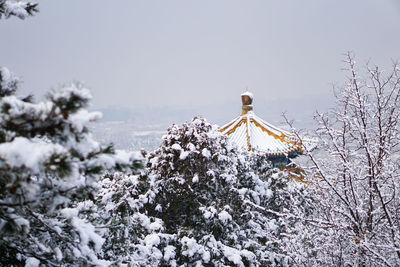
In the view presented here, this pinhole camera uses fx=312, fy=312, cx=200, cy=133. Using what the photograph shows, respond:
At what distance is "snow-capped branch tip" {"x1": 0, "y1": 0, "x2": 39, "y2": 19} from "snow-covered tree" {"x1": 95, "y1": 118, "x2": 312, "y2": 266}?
10.2 feet

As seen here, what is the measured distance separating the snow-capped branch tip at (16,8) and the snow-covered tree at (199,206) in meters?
3.11

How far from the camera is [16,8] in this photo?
9.53ft

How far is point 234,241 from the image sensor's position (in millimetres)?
5996

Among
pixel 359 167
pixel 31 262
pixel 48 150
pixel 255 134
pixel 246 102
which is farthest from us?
pixel 246 102

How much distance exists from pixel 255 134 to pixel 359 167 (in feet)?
29.5

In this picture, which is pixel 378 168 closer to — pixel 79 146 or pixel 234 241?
pixel 234 241

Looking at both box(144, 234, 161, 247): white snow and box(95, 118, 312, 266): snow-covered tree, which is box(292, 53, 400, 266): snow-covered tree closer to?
box(95, 118, 312, 266): snow-covered tree

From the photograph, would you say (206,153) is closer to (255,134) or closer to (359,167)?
(359,167)

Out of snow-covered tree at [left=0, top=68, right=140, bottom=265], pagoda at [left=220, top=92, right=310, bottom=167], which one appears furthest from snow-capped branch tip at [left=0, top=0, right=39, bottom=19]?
pagoda at [left=220, top=92, right=310, bottom=167]

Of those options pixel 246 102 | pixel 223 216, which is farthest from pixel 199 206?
pixel 246 102

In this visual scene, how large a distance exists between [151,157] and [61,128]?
16.9 ft

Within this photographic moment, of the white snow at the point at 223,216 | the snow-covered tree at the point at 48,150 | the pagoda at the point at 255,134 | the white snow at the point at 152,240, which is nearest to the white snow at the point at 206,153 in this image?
the white snow at the point at 223,216

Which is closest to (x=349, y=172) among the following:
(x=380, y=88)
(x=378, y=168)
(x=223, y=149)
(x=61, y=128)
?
(x=378, y=168)

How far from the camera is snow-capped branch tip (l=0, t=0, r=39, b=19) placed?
9.30 feet
